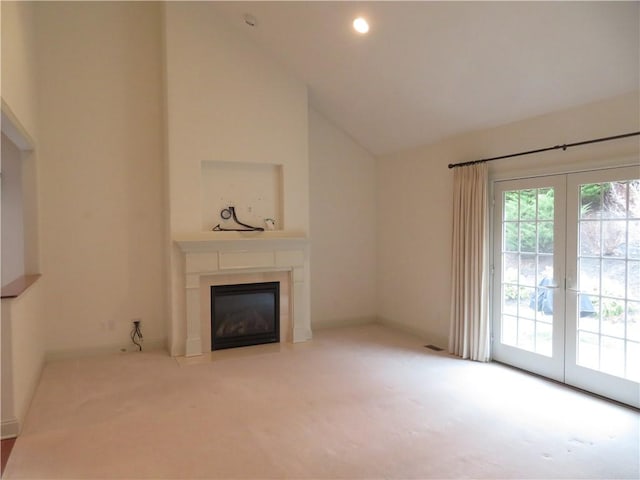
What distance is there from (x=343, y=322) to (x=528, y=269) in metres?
2.80

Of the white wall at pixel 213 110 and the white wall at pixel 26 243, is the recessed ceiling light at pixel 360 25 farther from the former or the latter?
the white wall at pixel 26 243

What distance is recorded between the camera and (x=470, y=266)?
4527 millimetres

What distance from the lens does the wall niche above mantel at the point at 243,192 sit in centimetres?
497

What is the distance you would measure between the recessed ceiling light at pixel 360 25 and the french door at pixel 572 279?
2018mm

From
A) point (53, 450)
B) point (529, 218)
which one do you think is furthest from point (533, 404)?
point (53, 450)

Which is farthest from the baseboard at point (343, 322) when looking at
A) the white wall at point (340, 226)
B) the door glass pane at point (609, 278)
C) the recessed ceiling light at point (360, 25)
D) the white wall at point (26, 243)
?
the recessed ceiling light at point (360, 25)

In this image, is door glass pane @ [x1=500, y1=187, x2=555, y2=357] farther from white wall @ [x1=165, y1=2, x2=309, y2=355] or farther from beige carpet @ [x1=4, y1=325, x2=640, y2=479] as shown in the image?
white wall @ [x1=165, y1=2, x2=309, y2=355]

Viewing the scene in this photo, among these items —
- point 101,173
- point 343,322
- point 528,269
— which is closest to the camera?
point 528,269

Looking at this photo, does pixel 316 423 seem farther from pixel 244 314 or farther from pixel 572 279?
pixel 572 279

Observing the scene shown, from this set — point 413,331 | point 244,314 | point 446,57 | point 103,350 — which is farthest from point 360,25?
point 103,350

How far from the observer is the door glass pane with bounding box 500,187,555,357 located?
13.0 ft

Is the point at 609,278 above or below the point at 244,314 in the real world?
above

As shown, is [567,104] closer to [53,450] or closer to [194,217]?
[194,217]

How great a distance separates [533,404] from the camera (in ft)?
11.2
